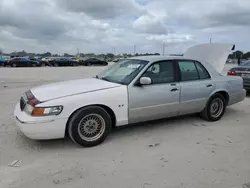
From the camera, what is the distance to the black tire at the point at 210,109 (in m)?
5.27

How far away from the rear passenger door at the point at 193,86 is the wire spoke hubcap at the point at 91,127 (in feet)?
5.68

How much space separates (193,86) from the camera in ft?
16.2

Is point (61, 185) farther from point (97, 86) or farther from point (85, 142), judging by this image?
point (97, 86)

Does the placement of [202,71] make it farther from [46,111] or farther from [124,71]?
[46,111]

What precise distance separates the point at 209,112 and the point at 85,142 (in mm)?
2862

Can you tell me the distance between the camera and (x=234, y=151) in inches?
152

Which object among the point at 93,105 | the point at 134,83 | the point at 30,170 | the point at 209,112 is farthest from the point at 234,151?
the point at 30,170

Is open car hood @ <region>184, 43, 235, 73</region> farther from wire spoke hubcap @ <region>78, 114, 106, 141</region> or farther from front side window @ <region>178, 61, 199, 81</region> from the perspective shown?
wire spoke hubcap @ <region>78, 114, 106, 141</region>

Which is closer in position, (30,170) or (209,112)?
(30,170)

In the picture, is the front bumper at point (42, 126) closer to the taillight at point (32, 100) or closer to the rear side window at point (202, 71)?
the taillight at point (32, 100)

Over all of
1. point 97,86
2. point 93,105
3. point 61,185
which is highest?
point 97,86

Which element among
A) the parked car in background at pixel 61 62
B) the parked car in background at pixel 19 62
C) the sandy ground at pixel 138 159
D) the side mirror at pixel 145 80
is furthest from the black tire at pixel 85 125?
the parked car in background at pixel 61 62

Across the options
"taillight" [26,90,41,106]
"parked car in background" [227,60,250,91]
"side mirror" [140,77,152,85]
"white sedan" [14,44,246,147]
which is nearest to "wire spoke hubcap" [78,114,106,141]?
"white sedan" [14,44,246,147]

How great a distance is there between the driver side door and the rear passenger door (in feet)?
0.56
